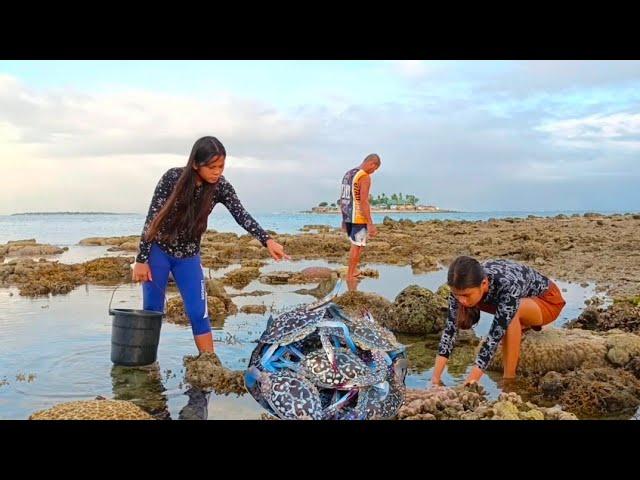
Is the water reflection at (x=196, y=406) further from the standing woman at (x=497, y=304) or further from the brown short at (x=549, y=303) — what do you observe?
the brown short at (x=549, y=303)

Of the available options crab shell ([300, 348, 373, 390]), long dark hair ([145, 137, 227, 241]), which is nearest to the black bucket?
long dark hair ([145, 137, 227, 241])

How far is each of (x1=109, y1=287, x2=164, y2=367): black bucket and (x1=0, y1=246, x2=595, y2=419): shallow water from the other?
143 millimetres

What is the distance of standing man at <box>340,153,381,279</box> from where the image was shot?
12.0 metres

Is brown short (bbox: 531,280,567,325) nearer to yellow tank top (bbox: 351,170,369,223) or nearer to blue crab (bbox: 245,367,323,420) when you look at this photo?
blue crab (bbox: 245,367,323,420)

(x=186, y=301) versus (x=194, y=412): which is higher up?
(x=186, y=301)

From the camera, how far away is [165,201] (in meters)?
6.31

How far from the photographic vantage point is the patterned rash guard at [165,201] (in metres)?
6.33

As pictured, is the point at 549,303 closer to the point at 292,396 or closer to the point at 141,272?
the point at 292,396

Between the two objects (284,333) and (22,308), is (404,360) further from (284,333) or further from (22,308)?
(22,308)

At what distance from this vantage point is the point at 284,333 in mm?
4938

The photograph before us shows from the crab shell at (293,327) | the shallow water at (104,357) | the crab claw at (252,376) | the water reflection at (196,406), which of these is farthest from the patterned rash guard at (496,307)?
the water reflection at (196,406)
